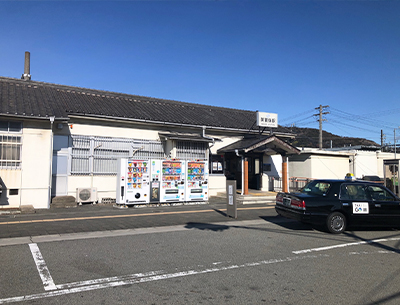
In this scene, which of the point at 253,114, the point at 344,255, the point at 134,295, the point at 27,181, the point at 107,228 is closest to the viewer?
the point at 134,295

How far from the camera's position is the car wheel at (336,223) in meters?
9.15

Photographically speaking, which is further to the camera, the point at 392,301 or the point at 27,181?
the point at 27,181

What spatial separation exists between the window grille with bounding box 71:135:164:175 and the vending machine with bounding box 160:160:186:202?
261cm

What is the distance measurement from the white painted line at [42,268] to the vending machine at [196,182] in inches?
338

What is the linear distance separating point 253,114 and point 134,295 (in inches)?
823

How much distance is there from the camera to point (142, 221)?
10.6 meters

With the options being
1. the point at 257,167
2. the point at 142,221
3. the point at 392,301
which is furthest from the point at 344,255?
the point at 257,167

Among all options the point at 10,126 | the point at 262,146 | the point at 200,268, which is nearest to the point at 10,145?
the point at 10,126

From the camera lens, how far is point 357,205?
366 inches

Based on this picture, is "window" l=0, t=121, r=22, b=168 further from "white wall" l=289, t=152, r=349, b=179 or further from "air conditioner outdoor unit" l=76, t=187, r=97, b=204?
"white wall" l=289, t=152, r=349, b=179

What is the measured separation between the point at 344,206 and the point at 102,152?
11.0 metres

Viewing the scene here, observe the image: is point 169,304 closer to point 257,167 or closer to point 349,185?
point 349,185

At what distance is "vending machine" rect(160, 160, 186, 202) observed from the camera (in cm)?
1460

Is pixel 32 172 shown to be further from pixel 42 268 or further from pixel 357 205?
pixel 357 205
